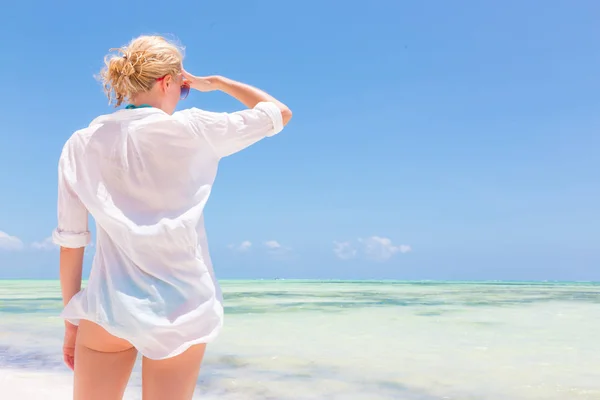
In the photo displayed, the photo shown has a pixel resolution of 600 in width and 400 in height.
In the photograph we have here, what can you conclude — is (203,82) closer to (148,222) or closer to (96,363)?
(148,222)

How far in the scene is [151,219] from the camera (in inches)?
53.7

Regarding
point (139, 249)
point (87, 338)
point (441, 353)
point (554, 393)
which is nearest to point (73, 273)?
point (87, 338)

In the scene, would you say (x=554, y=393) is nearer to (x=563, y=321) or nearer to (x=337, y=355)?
(x=337, y=355)

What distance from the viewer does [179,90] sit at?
152 centimetres

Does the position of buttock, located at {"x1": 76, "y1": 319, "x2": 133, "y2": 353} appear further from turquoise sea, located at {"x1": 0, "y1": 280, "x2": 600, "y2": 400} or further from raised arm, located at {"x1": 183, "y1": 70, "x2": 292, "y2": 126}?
turquoise sea, located at {"x1": 0, "y1": 280, "x2": 600, "y2": 400}

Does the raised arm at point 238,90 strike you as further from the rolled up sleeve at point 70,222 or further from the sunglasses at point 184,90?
the rolled up sleeve at point 70,222

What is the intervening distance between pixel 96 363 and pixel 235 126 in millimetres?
695

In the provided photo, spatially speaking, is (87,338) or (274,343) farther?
(274,343)

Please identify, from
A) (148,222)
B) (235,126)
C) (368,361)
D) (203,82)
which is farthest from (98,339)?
(368,361)

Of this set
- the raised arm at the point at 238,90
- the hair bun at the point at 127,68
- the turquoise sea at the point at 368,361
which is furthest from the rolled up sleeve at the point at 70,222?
the turquoise sea at the point at 368,361

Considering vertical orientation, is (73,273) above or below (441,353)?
above

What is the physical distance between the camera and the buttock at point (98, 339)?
1389 millimetres

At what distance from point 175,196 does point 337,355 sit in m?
5.20

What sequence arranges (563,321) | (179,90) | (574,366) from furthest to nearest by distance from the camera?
(563,321) < (574,366) < (179,90)
